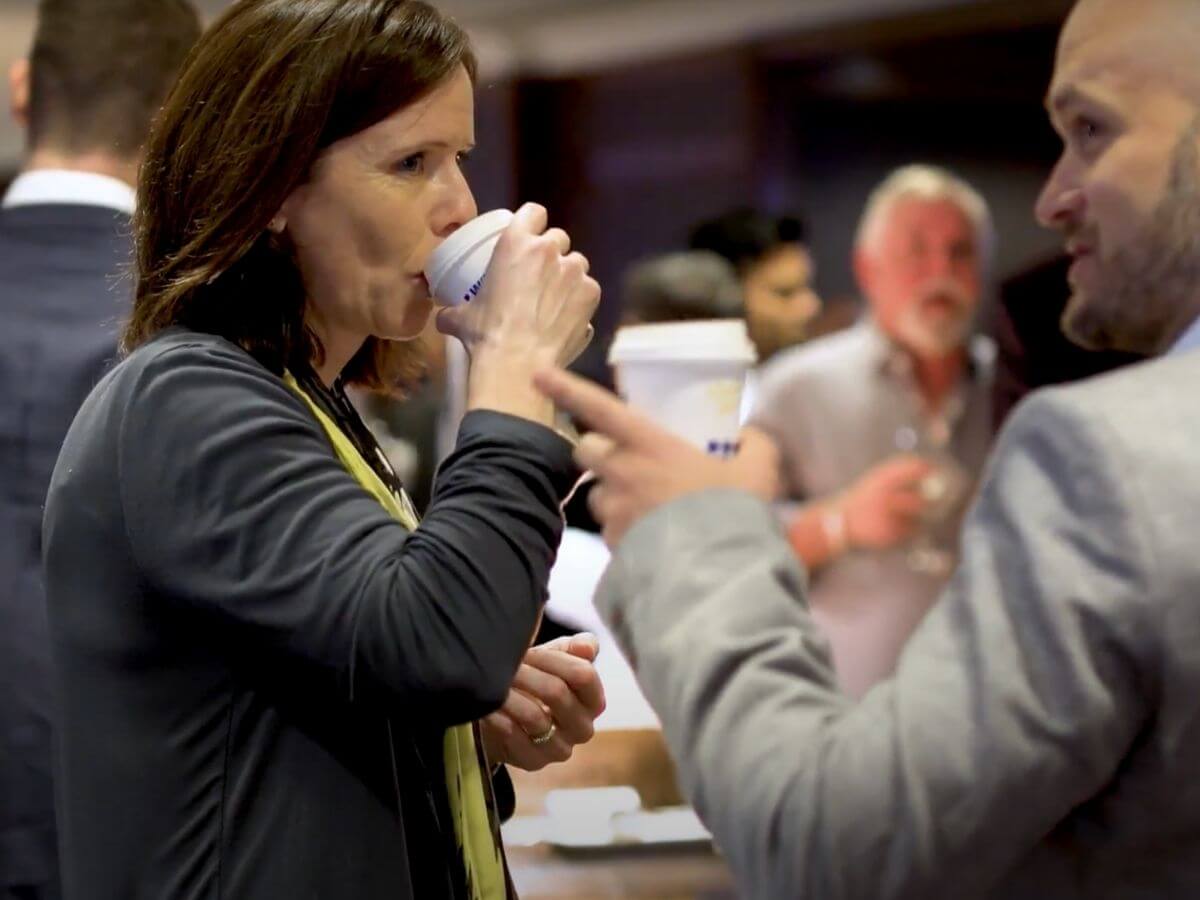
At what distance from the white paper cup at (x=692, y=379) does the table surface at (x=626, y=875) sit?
2242 millimetres

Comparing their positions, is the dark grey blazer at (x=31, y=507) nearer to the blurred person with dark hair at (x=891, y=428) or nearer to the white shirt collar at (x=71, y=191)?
the white shirt collar at (x=71, y=191)

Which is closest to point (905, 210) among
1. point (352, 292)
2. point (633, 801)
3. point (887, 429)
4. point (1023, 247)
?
point (887, 429)

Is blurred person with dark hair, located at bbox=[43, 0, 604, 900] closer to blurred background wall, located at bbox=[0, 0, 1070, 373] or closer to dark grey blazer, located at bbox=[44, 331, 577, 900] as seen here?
dark grey blazer, located at bbox=[44, 331, 577, 900]

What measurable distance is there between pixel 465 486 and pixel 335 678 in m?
0.15

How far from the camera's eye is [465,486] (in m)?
1.02

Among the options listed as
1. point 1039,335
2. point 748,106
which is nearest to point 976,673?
point 1039,335

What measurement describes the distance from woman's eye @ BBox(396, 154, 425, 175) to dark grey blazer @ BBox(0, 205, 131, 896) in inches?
24.6

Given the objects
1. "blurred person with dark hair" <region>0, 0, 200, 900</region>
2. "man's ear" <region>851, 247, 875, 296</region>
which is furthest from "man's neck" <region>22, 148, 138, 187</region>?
"man's ear" <region>851, 247, 875, 296</region>

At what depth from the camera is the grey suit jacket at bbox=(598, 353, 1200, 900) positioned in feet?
2.56

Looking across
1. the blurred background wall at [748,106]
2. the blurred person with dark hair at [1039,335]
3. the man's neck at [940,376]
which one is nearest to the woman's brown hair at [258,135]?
the blurred person with dark hair at [1039,335]

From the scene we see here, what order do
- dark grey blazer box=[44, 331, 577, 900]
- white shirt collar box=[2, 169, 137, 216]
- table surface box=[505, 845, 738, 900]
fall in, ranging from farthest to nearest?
table surface box=[505, 845, 738, 900] → white shirt collar box=[2, 169, 137, 216] → dark grey blazer box=[44, 331, 577, 900]

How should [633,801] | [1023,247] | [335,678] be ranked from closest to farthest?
[335,678], [633,801], [1023,247]

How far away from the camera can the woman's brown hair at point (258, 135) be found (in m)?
1.12

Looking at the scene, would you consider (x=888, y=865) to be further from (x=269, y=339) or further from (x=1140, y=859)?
(x=269, y=339)
